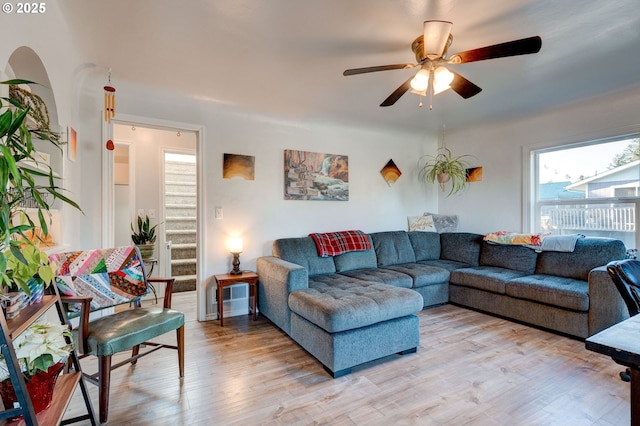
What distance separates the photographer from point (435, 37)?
5.67 feet

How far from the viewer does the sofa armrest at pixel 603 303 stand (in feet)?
8.02

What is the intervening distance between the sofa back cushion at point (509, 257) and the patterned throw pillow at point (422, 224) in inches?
31.4

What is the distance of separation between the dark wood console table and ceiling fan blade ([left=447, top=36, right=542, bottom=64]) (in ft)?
4.51

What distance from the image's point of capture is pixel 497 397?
188cm

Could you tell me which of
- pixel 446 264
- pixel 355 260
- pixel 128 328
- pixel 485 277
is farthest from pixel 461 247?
pixel 128 328

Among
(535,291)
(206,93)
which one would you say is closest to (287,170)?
(206,93)

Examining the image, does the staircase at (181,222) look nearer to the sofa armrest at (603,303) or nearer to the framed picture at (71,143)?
the framed picture at (71,143)

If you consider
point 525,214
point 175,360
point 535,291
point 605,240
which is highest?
point 525,214

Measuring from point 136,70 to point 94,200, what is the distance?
1227mm

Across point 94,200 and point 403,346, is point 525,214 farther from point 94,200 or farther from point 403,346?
point 94,200

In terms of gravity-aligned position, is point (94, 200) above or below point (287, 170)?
below

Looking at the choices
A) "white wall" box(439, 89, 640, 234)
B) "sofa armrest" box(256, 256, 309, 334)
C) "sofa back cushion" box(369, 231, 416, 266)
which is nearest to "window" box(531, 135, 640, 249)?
"white wall" box(439, 89, 640, 234)

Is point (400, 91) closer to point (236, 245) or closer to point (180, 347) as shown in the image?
point (236, 245)

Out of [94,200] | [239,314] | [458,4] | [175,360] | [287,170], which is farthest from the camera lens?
[287,170]
